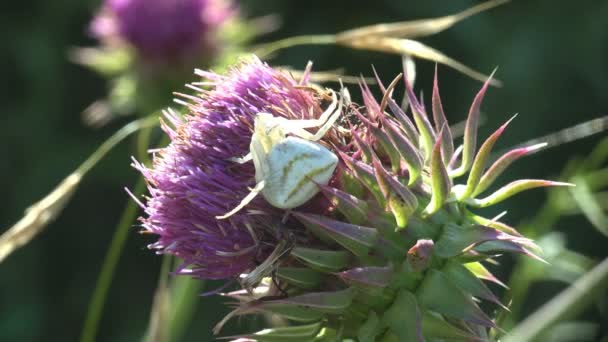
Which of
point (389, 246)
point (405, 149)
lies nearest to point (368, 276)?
point (389, 246)

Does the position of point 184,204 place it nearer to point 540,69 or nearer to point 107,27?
point 107,27

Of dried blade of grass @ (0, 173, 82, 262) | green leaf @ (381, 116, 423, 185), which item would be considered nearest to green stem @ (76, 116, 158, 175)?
dried blade of grass @ (0, 173, 82, 262)

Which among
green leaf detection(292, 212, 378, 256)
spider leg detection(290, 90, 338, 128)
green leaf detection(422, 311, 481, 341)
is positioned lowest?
green leaf detection(422, 311, 481, 341)

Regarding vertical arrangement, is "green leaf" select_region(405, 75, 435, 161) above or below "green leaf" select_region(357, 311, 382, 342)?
above

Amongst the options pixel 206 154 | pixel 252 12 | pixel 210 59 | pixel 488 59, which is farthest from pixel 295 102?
pixel 252 12

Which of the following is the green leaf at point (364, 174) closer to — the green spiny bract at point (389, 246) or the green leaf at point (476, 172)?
the green spiny bract at point (389, 246)

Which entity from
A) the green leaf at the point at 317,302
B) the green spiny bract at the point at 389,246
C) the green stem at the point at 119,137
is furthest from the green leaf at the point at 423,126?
the green stem at the point at 119,137

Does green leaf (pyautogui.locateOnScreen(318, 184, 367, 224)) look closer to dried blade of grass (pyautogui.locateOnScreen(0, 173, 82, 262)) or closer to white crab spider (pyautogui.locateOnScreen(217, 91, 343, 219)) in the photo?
white crab spider (pyautogui.locateOnScreen(217, 91, 343, 219))
